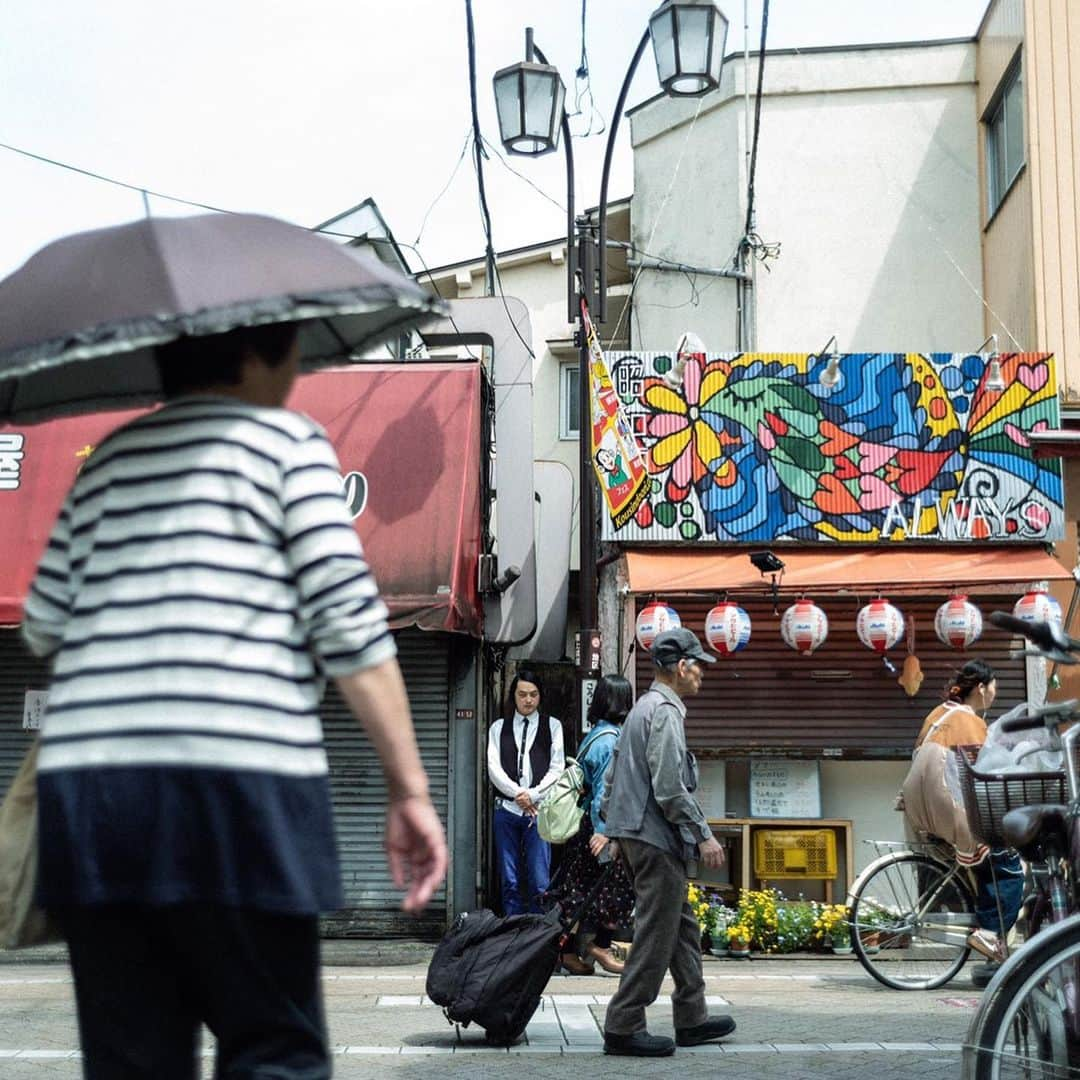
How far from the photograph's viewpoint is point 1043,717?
470 cm

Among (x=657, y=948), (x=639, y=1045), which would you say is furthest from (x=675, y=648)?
(x=639, y=1045)

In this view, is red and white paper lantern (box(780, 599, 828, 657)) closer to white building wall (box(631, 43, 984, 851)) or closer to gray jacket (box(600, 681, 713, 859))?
gray jacket (box(600, 681, 713, 859))

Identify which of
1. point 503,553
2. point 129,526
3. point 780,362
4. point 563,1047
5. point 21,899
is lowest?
point 563,1047

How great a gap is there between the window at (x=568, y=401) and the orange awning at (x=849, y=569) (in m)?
7.22

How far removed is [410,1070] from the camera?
22.0 feet

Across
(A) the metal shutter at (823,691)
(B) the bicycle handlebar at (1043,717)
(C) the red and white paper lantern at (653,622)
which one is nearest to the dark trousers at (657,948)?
(B) the bicycle handlebar at (1043,717)

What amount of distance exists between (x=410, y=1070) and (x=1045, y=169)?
1242 centimetres

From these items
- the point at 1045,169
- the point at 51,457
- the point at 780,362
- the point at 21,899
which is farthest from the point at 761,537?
the point at 21,899

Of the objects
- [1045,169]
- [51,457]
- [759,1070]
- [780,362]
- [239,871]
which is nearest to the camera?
[239,871]

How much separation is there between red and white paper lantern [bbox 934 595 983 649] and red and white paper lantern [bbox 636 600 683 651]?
7.45 ft

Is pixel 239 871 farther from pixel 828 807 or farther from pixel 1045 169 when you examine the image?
pixel 1045 169

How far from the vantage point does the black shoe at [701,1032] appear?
740 centimetres

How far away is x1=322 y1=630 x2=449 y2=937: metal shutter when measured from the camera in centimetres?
1318

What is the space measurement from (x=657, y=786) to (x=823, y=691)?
7.33 metres
